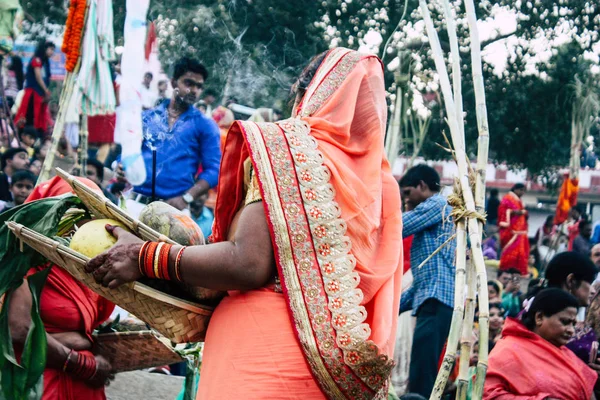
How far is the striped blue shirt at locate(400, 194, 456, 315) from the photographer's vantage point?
20.7ft

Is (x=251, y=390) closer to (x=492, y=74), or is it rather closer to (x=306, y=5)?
(x=306, y=5)

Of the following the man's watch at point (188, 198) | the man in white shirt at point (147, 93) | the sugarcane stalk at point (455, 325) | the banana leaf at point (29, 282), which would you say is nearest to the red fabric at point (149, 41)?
the man in white shirt at point (147, 93)

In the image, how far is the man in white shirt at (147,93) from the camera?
21.1 feet

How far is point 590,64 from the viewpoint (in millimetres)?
17984

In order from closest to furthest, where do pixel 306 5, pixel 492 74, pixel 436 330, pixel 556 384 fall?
pixel 556 384, pixel 436 330, pixel 306 5, pixel 492 74

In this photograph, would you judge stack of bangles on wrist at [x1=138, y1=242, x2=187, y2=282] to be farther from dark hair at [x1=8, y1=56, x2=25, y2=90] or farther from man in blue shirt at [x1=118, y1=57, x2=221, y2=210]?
dark hair at [x1=8, y1=56, x2=25, y2=90]

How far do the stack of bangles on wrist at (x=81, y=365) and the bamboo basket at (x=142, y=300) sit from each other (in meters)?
1.06

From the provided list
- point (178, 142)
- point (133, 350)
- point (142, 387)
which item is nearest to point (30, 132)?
point (178, 142)

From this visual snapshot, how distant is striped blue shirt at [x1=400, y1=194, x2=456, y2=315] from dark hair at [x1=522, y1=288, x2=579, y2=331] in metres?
1.33

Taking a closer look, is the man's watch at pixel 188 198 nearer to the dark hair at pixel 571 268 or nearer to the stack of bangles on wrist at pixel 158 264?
the dark hair at pixel 571 268

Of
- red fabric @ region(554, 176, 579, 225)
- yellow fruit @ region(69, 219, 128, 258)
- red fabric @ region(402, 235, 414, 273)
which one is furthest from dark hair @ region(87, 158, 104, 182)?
red fabric @ region(554, 176, 579, 225)

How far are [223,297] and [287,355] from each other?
355 mm

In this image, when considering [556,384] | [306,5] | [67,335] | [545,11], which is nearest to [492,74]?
[545,11]

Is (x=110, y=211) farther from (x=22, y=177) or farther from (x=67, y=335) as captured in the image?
(x=22, y=177)
